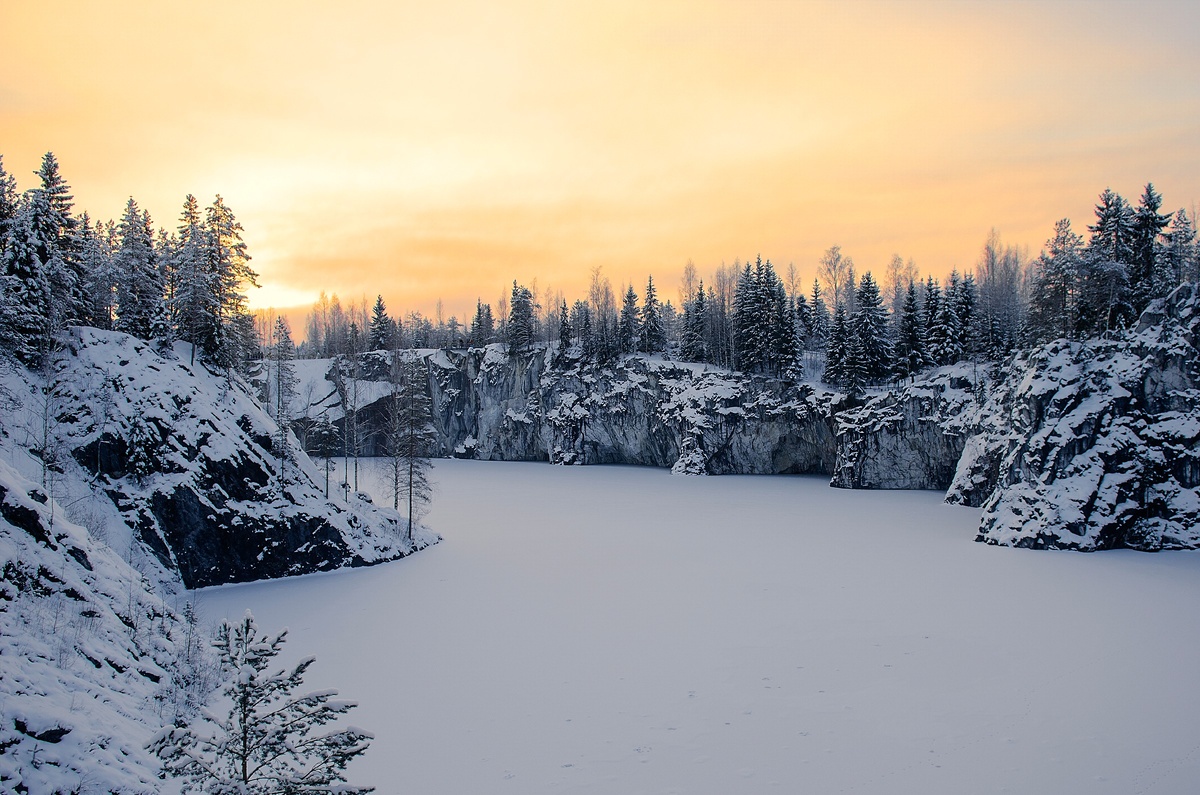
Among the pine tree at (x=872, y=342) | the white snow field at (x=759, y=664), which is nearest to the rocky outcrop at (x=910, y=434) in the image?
the pine tree at (x=872, y=342)

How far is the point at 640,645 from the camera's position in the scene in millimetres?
15102

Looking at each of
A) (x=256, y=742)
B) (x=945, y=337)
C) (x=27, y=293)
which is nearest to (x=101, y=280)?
(x=27, y=293)

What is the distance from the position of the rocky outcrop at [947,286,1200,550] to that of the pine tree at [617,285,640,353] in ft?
145

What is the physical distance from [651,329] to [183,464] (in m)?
54.3

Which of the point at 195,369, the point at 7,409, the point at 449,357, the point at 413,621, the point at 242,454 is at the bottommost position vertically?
the point at 413,621

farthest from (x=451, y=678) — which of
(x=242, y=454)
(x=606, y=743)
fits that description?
(x=242, y=454)

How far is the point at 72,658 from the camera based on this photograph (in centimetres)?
796

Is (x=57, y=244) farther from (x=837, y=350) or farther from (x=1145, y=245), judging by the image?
(x=1145, y=245)

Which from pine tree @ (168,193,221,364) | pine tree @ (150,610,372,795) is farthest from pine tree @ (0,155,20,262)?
pine tree @ (150,610,372,795)

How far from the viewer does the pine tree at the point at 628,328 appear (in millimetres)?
70312

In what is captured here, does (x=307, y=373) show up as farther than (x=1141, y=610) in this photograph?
Yes

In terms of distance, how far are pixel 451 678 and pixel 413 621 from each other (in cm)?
478

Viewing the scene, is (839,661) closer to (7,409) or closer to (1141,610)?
(1141,610)

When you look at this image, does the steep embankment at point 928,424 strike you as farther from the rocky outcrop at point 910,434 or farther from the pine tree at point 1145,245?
the pine tree at point 1145,245
